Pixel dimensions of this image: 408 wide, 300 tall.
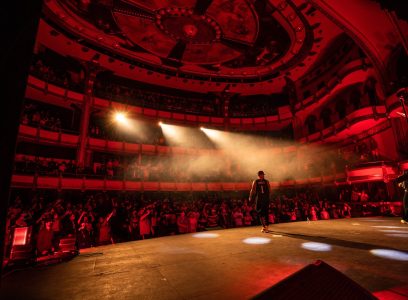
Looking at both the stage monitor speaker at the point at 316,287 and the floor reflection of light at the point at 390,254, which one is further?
the floor reflection of light at the point at 390,254

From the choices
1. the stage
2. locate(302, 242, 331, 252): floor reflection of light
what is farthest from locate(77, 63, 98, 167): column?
locate(302, 242, 331, 252): floor reflection of light

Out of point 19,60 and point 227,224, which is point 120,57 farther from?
point 19,60

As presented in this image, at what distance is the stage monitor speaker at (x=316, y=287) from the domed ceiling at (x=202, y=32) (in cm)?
1724

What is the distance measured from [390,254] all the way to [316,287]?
3285 mm

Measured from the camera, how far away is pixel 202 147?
25.1m

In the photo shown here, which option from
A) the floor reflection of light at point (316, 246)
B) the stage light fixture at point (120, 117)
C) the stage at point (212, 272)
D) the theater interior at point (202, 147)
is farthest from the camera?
the stage light fixture at point (120, 117)

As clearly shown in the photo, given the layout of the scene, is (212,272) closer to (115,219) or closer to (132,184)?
(115,219)

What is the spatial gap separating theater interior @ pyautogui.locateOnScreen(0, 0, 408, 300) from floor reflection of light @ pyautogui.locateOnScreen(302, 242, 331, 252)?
0.07m

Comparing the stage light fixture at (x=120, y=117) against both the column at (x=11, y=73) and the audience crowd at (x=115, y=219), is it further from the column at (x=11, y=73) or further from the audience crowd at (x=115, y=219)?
the column at (x=11, y=73)

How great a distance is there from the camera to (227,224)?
1294 cm

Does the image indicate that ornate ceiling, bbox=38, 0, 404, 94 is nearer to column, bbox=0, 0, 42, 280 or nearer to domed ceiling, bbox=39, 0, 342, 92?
domed ceiling, bbox=39, 0, 342, 92

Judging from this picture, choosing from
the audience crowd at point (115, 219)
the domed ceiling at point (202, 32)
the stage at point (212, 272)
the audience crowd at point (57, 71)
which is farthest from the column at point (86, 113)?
the stage at point (212, 272)

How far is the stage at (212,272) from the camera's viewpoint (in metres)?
2.62

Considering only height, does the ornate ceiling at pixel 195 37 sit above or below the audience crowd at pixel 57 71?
above
